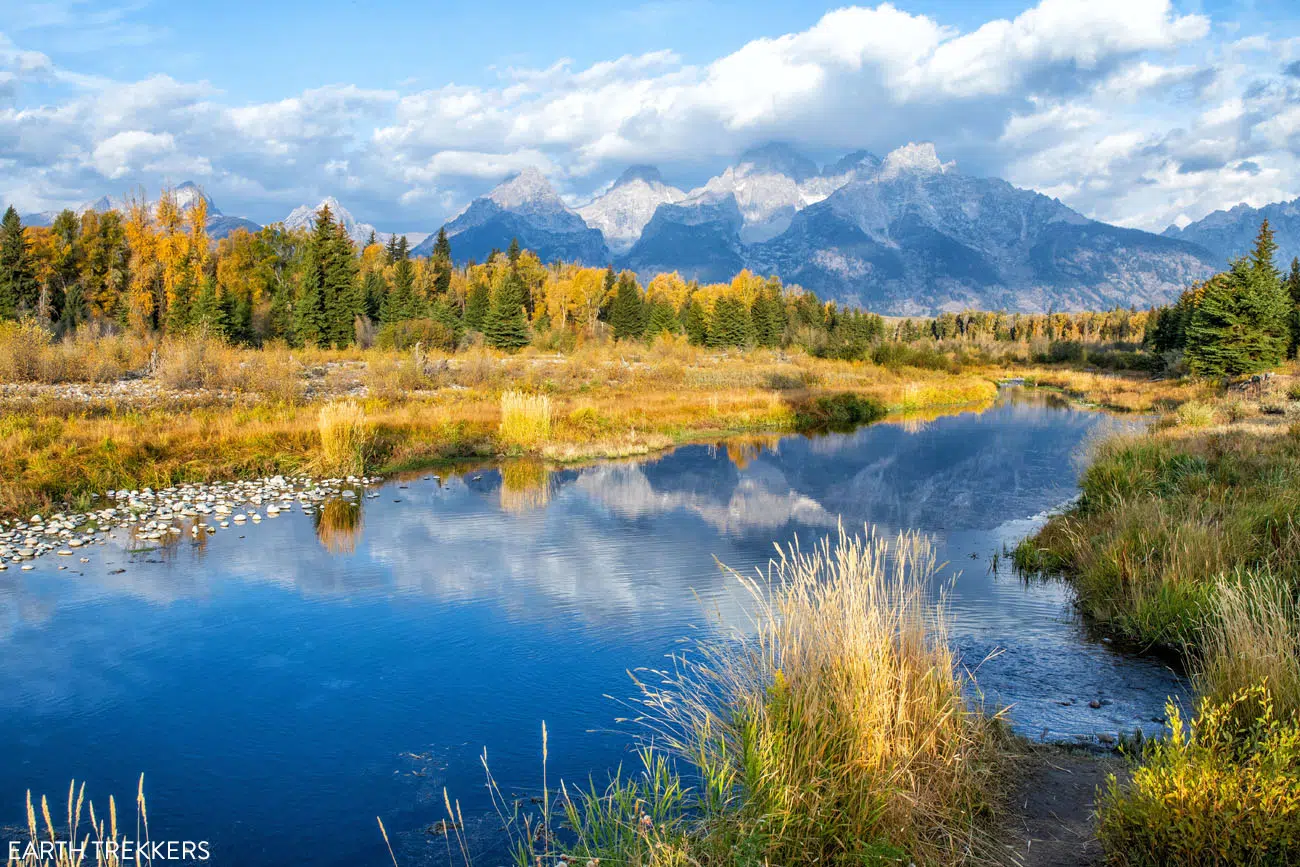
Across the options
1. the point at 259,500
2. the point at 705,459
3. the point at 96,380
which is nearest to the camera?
the point at 259,500

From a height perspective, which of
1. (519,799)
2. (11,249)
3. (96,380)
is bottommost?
(519,799)

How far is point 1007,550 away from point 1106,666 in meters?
4.83

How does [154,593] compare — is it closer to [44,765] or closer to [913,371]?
[44,765]

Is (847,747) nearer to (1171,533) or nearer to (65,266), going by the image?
(1171,533)

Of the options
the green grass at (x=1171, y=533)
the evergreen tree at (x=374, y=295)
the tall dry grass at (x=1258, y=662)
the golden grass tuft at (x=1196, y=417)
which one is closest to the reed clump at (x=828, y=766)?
the tall dry grass at (x=1258, y=662)

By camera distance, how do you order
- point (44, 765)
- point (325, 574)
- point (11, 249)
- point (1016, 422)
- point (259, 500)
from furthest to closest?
point (11, 249), point (1016, 422), point (259, 500), point (325, 574), point (44, 765)

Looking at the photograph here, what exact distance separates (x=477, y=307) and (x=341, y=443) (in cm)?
4667

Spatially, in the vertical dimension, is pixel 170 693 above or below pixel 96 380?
below

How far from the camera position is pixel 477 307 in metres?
63.2

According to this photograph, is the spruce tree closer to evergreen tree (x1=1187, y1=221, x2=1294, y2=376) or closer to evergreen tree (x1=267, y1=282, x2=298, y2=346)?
evergreen tree (x1=267, y1=282, x2=298, y2=346)

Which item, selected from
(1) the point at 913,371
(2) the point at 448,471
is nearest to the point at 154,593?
(2) the point at 448,471

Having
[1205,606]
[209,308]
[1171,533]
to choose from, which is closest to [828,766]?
[1205,606]

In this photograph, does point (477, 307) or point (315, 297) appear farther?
point (477, 307)

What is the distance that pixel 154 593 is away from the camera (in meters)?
10.3
